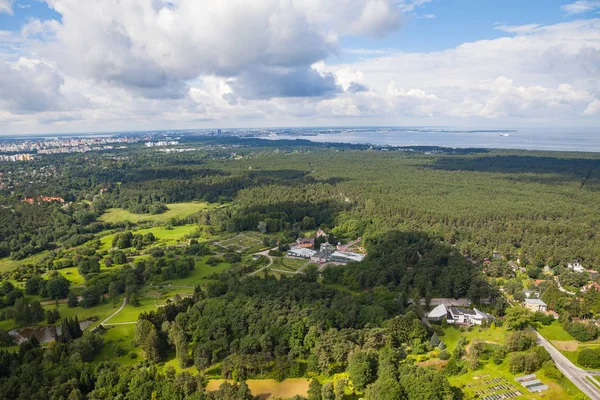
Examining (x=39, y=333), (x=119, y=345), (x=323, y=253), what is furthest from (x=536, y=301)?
(x=39, y=333)

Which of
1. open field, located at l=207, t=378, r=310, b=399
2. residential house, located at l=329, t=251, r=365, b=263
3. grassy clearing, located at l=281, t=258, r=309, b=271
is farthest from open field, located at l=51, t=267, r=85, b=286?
residential house, located at l=329, t=251, r=365, b=263

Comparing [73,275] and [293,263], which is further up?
[293,263]

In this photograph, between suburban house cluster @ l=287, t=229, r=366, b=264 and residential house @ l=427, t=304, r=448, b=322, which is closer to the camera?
residential house @ l=427, t=304, r=448, b=322

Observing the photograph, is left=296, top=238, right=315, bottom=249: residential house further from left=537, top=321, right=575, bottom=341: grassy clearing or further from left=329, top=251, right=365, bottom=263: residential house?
left=537, top=321, right=575, bottom=341: grassy clearing

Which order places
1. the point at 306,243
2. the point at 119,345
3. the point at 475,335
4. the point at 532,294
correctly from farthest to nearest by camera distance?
the point at 306,243
the point at 532,294
the point at 475,335
the point at 119,345

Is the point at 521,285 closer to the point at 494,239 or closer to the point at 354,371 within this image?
the point at 494,239

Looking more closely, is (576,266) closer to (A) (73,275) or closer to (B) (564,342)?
(B) (564,342)

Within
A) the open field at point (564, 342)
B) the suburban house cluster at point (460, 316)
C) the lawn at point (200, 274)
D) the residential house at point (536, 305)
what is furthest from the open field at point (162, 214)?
the open field at point (564, 342)
